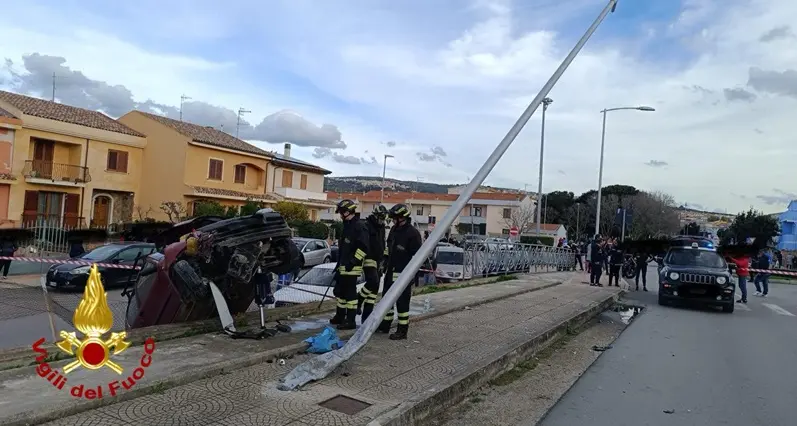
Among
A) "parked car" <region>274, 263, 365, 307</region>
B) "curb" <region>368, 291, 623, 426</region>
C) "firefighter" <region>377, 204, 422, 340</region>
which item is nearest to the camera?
"curb" <region>368, 291, 623, 426</region>

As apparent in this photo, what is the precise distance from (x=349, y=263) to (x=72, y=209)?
28655 millimetres

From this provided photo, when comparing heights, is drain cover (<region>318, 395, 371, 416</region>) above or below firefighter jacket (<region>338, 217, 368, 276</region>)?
below

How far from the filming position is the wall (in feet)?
114

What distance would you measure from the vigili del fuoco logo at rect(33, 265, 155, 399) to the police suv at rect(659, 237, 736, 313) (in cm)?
1269

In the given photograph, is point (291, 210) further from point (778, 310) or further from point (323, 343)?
point (323, 343)

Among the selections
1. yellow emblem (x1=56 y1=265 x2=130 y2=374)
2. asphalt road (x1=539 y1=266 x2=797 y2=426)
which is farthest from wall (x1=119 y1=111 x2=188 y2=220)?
yellow emblem (x1=56 y1=265 x2=130 y2=374)

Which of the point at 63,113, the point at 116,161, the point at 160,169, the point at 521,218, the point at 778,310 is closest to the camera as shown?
the point at 778,310

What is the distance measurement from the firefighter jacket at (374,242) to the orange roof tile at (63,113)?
27276mm

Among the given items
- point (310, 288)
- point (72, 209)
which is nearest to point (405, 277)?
point (310, 288)

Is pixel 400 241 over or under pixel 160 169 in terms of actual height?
under

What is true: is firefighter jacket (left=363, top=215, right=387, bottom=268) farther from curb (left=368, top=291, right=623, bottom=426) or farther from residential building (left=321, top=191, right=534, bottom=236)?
residential building (left=321, top=191, right=534, bottom=236)

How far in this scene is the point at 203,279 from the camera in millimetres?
6398

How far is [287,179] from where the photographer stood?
4328cm

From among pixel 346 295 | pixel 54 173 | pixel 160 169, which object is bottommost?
pixel 346 295
